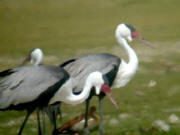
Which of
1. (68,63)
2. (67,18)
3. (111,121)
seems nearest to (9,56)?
(67,18)

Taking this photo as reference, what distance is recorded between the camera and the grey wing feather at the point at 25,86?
8.52 m

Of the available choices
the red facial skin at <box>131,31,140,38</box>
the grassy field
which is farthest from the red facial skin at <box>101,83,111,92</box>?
the red facial skin at <box>131,31,140,38</box>

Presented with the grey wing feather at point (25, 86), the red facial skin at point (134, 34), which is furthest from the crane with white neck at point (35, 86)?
the red facial skin at point (134, 34)

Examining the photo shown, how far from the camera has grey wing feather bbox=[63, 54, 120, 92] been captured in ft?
30.2

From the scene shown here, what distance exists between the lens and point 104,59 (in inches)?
374

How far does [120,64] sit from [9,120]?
10.3 ft

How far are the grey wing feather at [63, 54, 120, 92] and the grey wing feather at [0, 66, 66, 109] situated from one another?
0.65 m

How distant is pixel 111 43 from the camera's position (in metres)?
19.0

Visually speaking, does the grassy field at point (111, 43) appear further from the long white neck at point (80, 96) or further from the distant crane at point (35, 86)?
the distant crane at point (35, 86)

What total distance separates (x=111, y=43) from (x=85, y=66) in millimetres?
9739

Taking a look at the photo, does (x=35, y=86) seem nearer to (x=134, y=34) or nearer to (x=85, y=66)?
(x=85, y=66)

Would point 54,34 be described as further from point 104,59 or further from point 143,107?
point 104,59

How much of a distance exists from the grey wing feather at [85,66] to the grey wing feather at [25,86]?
0.65 meters

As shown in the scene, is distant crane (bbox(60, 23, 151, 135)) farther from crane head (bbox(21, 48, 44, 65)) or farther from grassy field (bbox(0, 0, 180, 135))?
crane head (bbox(21, 48, 44, 65))
